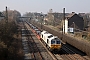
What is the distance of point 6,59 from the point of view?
21.6 meters

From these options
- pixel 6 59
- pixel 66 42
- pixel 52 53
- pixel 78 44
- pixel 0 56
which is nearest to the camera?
pixel 0 56

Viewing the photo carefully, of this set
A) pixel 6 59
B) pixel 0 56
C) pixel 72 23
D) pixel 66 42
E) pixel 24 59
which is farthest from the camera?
pixel 72 23

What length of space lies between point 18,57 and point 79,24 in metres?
45.9

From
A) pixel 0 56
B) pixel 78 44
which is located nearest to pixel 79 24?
pixel 78 44

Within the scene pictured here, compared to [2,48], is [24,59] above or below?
below

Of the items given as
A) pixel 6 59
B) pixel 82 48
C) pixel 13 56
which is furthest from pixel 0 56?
pixel 82 48

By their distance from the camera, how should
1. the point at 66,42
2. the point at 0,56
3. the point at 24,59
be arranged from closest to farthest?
the point at 0,56, the point at 24,59, the point at 66,42

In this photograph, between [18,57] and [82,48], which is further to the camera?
[82,48]

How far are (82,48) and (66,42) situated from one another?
10.6 m

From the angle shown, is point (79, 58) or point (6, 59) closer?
point (6, 59)

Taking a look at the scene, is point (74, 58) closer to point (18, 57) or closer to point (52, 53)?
point (52, 53)

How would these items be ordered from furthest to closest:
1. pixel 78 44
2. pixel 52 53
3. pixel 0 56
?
pixel 78 44 < pixel 52 53 < pixel 0 56

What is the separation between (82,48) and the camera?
2961cm

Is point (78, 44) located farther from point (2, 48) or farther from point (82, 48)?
point (2, 48)
